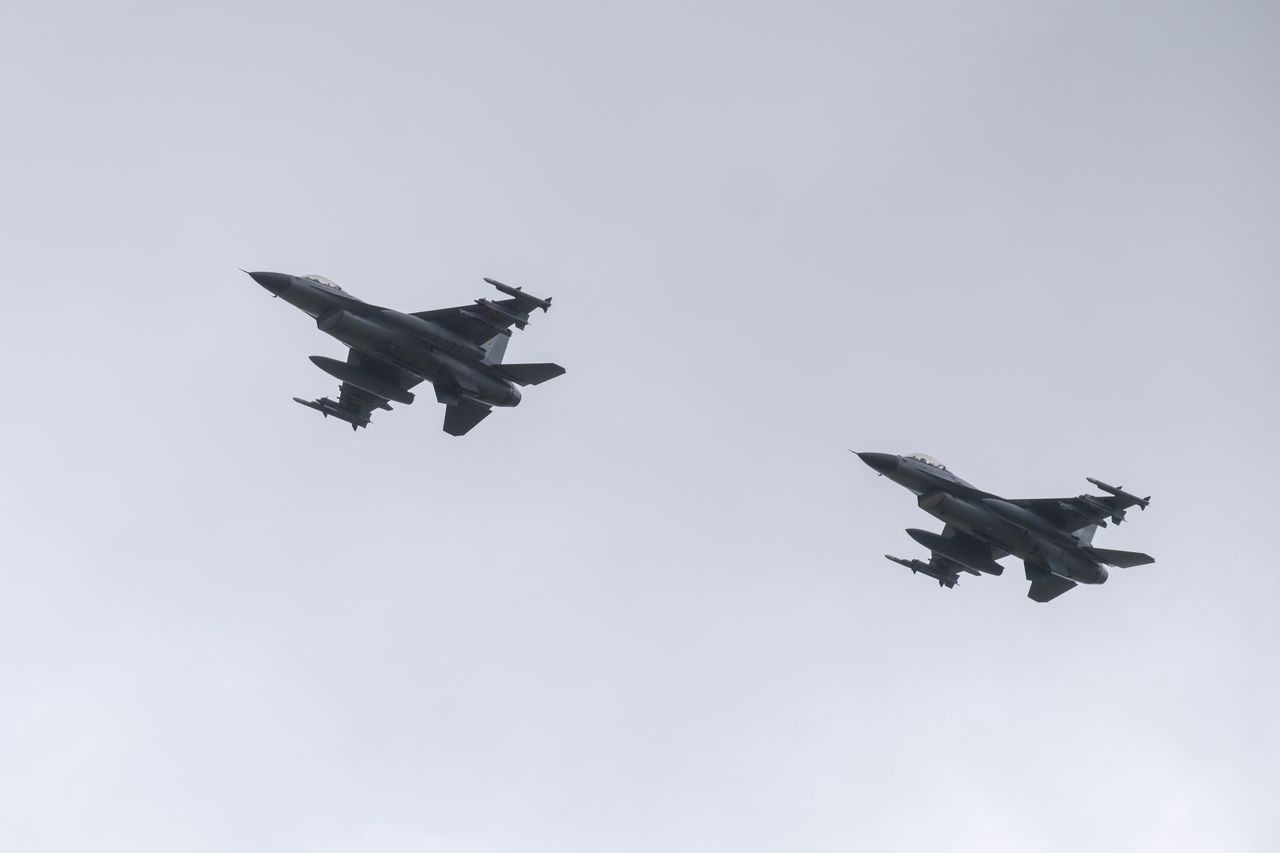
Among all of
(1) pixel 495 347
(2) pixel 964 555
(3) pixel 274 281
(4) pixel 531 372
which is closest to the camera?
(3) pixel 274 281

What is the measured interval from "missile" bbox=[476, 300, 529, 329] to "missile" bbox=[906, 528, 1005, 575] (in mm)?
22697

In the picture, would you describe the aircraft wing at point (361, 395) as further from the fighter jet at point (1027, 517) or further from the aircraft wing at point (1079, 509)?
the aircraft wing at point (1079, 509)

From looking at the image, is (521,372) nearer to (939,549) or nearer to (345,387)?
(345,387)

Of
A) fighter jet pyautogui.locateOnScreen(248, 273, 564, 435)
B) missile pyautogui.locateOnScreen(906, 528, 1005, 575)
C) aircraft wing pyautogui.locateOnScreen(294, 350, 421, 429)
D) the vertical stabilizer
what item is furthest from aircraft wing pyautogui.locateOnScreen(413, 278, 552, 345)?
the vertical stabilizer

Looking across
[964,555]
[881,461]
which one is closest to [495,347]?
[881,461]

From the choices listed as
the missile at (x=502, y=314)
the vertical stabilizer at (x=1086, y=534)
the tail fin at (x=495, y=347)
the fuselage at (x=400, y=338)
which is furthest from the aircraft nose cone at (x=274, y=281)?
the vertical stabilizer at (x=1086, y=534)

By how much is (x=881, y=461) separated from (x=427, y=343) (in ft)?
69.2

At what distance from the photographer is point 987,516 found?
73.7 meters

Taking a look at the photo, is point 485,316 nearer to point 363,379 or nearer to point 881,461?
point 363,379

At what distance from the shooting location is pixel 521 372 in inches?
2837

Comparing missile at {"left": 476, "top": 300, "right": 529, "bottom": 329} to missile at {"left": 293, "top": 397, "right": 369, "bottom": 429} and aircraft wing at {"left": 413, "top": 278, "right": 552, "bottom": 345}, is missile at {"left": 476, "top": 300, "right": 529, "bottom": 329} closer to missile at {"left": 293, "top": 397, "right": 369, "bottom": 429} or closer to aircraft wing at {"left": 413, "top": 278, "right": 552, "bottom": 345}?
aircraft wing at {"left": 413, "top": 278, "right": 552, "bottom": 345}

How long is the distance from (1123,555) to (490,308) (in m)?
30.5

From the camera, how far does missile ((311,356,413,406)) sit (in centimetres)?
7369

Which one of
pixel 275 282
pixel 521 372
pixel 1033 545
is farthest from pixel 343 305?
pixel 1033 545
